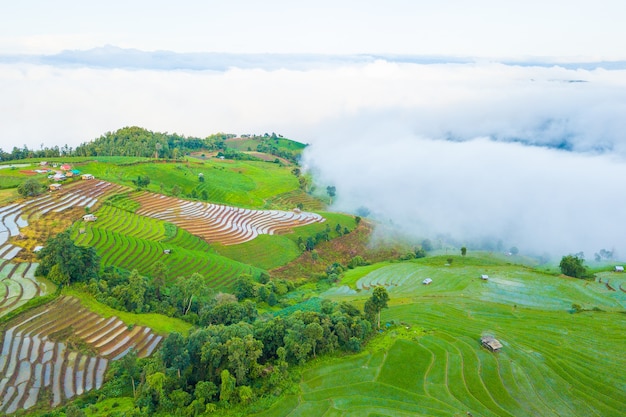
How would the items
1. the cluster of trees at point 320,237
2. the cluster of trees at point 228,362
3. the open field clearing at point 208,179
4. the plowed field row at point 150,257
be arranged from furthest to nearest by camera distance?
the open field clearing at point 208,179
the cluster of trees at point 320,237
the plowed field row at point 150,257
the cluster of trees at point 228,362

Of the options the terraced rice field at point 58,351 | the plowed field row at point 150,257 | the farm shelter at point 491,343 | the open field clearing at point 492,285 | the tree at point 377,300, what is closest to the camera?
the terraced rice field at point 58,351

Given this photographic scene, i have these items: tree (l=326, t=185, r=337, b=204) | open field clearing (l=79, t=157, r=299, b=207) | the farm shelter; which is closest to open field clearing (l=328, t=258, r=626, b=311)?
the farm shelter

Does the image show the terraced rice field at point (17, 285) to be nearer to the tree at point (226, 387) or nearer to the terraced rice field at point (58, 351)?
the terraced rice field at point (58, 351)

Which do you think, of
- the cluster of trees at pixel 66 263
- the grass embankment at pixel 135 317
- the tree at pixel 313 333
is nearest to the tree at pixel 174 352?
the tree at pixel 313 333

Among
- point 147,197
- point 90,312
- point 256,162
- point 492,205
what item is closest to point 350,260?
point 147,197

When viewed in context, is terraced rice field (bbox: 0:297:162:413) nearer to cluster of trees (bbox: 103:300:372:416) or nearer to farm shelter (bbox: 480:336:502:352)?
cluster of trees (bbox: 103:300:372:416)

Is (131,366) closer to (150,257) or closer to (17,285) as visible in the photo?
(17,285)
